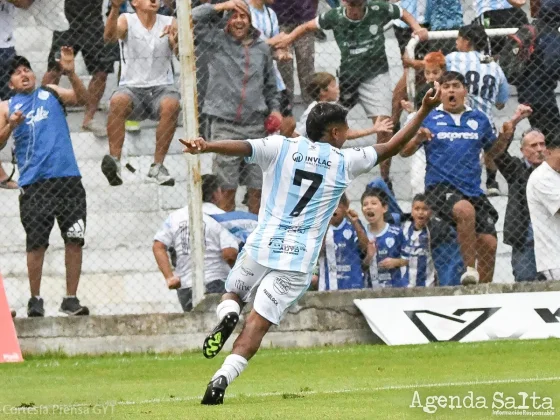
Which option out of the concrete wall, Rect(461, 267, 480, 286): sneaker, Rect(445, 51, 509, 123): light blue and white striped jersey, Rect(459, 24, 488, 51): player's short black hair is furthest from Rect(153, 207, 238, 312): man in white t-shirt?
Rect(459, 24, 488, 51): player's short black hair

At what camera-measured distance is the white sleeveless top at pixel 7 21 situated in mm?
14070

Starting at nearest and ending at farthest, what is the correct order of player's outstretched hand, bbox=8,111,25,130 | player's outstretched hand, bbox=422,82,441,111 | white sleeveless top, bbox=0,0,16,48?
player's outstretched hand, bbox=422,82,441,111
player's outstretched hand, bbox=8,111,25,130
white sleeveless top, bbox=0,0,16,48

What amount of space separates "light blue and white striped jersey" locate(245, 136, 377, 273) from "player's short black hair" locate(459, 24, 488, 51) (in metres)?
5.34

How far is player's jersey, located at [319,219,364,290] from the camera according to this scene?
42.4ft

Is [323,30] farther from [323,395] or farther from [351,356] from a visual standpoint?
[323,395]

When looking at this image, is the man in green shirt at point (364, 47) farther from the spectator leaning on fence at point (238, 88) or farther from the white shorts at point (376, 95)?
the spectator leaning on fence at point (238, 88)

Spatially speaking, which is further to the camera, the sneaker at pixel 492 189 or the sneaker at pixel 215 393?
the sneaker at pixel 492 189

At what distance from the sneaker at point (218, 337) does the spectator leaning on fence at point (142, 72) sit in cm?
533

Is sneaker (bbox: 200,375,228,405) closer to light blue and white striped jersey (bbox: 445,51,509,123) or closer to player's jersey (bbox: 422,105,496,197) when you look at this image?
player's jersey (bbox: 422,105,496,197)

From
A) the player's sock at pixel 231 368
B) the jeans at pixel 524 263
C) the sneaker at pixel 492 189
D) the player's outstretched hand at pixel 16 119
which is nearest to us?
the player's sock at pixel 231 368

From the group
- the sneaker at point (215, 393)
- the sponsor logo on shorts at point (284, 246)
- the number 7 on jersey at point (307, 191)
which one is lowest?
the sneaker at point (215, 393)

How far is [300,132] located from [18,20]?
11.2 feet

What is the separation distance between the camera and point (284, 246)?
8406mm

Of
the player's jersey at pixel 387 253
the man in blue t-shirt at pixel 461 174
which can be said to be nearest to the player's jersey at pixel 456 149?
the man in blue t-shirt at pixel 461 174
